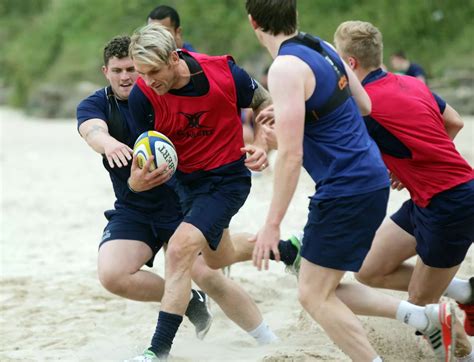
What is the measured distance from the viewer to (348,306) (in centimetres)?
467

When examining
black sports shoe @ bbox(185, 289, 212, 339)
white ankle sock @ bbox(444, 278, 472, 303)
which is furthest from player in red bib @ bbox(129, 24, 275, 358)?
white ankle sock @ bbox(444, 278, 472, 303)

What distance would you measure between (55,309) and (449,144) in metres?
3.47

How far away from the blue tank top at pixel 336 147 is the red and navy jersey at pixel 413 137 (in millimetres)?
535

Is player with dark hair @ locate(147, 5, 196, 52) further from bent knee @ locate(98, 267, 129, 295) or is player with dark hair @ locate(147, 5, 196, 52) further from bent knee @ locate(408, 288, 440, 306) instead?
bent knee @ locate(408, 288, 440, 306)

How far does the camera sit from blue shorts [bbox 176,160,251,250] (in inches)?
199

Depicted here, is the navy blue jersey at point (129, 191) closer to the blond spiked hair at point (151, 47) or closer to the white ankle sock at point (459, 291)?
the blond spiked hair at point (151, 47)

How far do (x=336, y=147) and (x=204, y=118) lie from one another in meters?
1.13

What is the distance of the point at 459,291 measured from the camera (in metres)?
5.25

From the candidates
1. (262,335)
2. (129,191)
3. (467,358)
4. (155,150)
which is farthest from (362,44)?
(262,335)

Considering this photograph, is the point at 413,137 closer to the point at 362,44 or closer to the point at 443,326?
the point at 362,44

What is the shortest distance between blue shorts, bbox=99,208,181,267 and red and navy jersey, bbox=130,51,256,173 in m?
0.46

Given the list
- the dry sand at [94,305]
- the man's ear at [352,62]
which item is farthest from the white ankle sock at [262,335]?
the man's ear at [352,62]

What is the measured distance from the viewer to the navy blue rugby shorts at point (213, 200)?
5.04 m

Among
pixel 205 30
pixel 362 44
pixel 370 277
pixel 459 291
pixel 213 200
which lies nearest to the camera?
pixel 362 44
